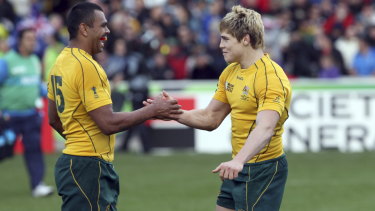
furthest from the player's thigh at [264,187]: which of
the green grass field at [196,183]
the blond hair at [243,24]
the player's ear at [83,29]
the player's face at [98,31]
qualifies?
the green grass field at [196,183]

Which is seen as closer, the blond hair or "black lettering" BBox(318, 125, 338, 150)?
the blond hair

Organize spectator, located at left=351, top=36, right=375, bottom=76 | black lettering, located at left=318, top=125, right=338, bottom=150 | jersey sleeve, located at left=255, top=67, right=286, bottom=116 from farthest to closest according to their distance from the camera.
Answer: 1. spectator, located at left=351, top=36, right=375, bottom=76
2. black lettering, located at left=318, top=125, right=338, bottom=150
3. jersey sleeve, located at left=255, top=67, right=286, bottom=116

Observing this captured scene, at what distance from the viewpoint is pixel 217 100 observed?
755 cm

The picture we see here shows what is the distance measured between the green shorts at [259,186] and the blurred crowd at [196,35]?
10756 millimetres

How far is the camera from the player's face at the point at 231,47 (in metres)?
6.94

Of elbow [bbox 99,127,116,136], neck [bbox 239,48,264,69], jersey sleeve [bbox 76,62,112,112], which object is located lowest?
elbow [bbox 99,127,116,136]

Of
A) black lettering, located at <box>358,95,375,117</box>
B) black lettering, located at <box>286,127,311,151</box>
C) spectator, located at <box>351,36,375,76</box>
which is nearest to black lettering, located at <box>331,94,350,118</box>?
black lettering, located at <box>358,95,375,117</box>

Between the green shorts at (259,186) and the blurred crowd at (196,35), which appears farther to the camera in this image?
the blurred crowd at (196,35)

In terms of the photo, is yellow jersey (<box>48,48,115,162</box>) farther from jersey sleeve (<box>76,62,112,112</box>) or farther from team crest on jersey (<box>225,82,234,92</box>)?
team crest on jersey (<box>225,82,234,92</box>)

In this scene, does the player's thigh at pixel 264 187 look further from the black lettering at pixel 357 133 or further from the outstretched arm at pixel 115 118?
the black lettering at pixel 357 133

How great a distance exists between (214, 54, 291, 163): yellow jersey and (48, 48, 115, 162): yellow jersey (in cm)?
100

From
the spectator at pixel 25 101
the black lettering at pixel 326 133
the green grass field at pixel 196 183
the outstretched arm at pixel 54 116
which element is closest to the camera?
the outstretched arm at pixel 54 116

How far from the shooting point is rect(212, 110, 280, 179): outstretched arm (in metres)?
6.36

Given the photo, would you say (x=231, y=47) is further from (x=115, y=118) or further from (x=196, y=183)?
(x=196, y=183)
